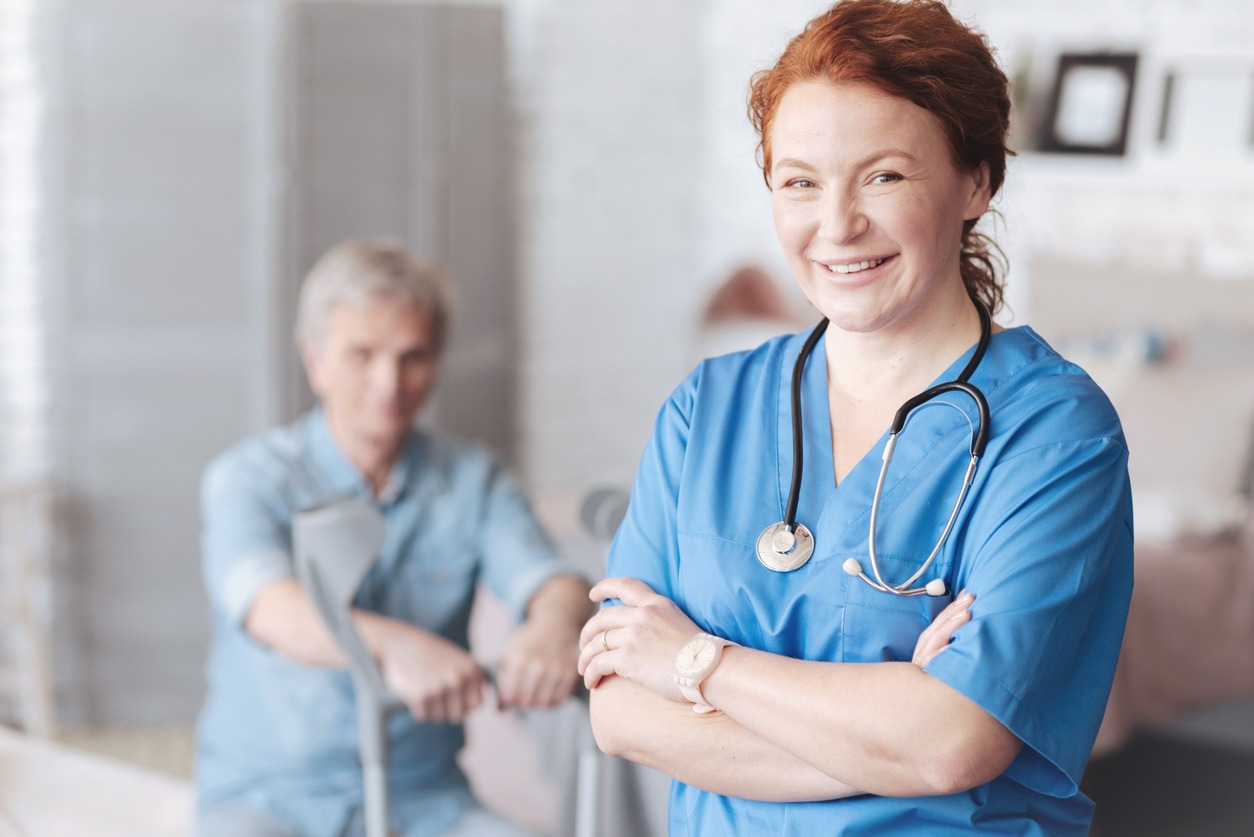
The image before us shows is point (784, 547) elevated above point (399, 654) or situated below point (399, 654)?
above

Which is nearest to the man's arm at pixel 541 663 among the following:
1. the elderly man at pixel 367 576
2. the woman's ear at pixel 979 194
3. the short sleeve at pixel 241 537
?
the elderly man at pixel 367 576

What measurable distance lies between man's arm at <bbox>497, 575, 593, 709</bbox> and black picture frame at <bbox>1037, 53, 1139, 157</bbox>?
9.37 feet

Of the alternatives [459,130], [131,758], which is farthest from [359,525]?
[459,130]

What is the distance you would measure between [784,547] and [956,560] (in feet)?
0.46

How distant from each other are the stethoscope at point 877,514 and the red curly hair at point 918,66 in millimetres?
156

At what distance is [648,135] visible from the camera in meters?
4.59

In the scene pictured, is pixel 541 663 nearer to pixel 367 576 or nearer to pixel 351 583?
pixel 351 583

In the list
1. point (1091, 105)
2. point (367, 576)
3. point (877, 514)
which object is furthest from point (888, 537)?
point (1091, 105)

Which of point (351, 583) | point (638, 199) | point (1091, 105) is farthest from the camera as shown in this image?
point (638, 199)

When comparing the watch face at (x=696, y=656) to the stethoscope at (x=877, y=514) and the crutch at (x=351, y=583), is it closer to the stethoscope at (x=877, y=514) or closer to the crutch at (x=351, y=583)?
the stethoscope at (x=877, y=514)

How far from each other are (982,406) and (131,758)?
284cm

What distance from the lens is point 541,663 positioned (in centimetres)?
154

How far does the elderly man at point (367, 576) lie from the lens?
172 centimetres

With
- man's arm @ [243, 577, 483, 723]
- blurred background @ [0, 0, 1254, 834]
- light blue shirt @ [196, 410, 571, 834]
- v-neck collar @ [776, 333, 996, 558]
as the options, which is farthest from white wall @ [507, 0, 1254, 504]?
v-neck collar @ [776, 333, 996, 558]
